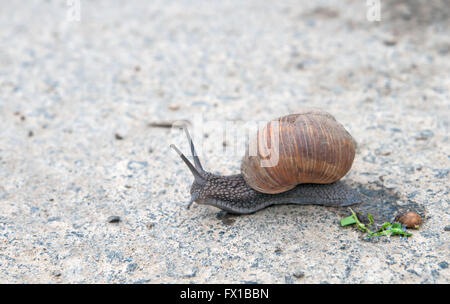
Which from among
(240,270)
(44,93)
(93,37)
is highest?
(93,37)

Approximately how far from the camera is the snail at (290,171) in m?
3.02

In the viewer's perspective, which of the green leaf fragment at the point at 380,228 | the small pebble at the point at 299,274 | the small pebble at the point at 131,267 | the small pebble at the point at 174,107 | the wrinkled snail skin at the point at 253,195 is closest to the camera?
the small pebble at the point at 299,274

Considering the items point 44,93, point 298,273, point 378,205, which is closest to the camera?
point 298,273

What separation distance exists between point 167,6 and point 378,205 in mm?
4492

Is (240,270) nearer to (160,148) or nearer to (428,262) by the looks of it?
(428,262)

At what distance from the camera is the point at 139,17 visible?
654 cm

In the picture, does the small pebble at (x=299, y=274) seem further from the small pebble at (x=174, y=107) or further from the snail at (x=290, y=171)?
the small pebble at (x=174, y=107)

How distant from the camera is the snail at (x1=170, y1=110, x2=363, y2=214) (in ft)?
9.92

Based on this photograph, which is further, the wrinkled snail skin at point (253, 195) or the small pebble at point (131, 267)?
the wrinkled snail skin at point (253, 195)

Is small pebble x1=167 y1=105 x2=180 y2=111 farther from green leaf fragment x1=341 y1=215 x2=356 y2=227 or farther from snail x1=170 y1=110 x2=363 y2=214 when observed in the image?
green leaf fragment x1=341 y1=215 x2=356 y2=227

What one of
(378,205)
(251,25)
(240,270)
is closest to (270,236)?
(240,270)

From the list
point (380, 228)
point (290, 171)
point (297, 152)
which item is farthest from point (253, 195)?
point (380, 228)

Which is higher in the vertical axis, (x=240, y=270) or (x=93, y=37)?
(x=93, y=37)

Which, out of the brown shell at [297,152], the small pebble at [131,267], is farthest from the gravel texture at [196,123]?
the brown shell at [297,152]
